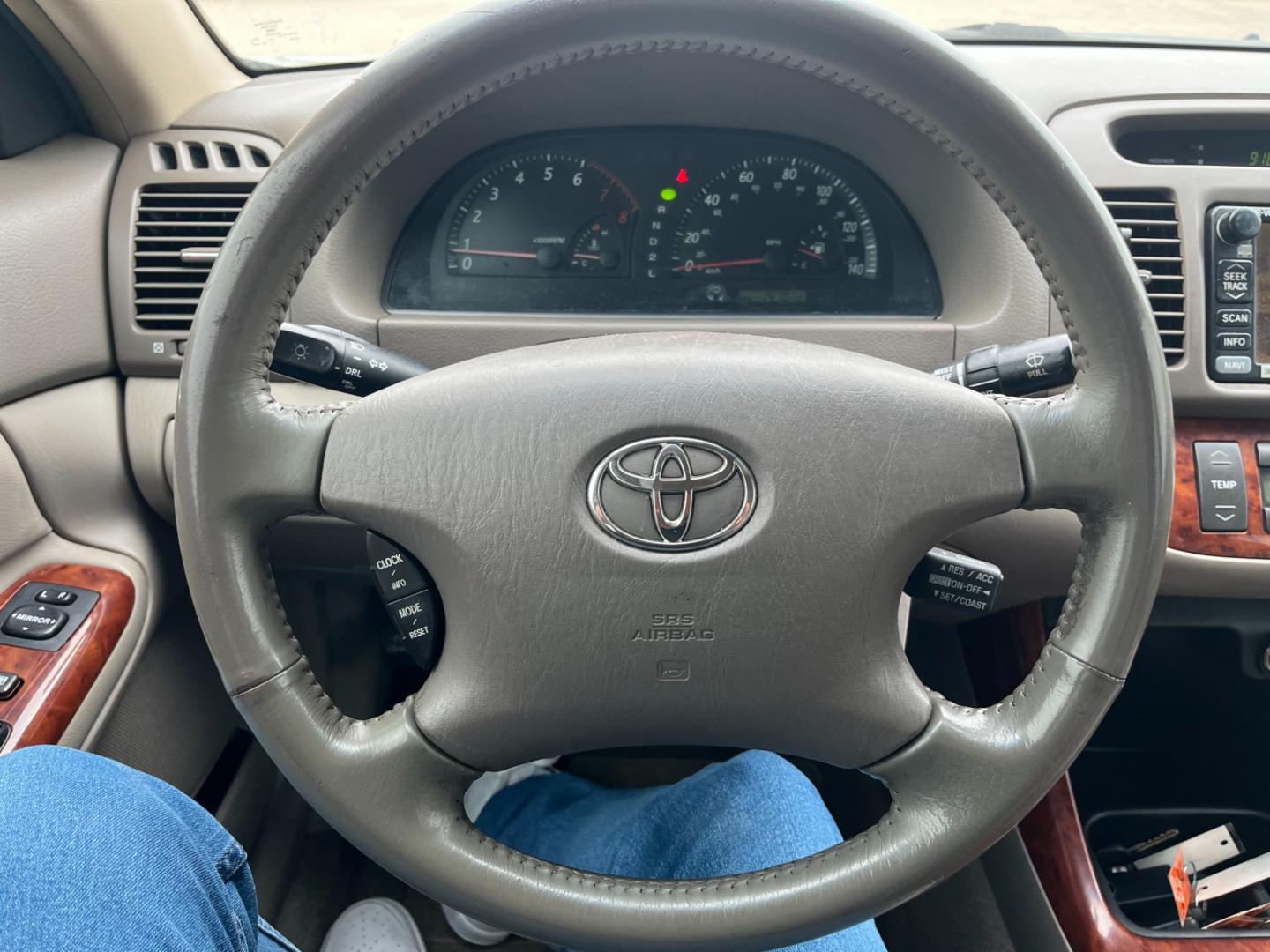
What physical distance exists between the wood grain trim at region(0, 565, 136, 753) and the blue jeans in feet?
0.71

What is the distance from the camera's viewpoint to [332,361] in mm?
764

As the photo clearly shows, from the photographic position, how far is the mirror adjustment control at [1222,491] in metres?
1.11

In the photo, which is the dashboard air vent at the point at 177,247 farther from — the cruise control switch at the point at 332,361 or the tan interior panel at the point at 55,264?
the cruise control switch at the point at 332,361

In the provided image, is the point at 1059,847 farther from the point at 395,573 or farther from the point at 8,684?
the point at 8,684

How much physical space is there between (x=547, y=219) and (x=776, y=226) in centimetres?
28

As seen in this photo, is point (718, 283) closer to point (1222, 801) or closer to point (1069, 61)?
point (1069, 61)

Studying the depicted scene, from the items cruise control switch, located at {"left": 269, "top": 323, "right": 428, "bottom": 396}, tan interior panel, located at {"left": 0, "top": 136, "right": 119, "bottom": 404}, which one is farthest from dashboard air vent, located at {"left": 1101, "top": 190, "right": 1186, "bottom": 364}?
tan interior panel, located at {"left": 0, "top": 136, "right": 119, "bottom": 404}

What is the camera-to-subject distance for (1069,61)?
3.89 feet

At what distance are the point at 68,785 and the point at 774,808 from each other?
24.2 inches

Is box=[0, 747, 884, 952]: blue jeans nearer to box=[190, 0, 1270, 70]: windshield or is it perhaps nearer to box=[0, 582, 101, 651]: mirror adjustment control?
box=[0, 582, 101, 651]: mirror adjustment control

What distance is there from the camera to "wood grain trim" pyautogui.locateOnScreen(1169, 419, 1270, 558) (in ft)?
3.66

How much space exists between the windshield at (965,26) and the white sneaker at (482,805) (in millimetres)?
974

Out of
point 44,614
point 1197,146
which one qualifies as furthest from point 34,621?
point 1197,146

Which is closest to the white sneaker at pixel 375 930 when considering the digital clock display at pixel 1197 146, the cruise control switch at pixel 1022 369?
the cruise control switch at pixel 1022 369
